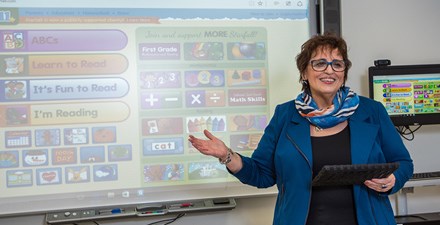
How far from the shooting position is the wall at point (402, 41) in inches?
83.7

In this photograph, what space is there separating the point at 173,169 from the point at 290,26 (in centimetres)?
97

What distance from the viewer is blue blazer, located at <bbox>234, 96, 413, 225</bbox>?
1.25m

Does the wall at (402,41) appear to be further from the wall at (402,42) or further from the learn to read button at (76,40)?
the learn to read button at (76,40)

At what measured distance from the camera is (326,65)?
→ 131 centimetres

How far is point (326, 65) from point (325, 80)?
0.06 meters

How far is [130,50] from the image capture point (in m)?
1.79

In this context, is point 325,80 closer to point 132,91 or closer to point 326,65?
point 326,65

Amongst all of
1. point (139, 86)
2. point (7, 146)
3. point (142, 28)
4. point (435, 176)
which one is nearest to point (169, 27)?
point (142, 28)

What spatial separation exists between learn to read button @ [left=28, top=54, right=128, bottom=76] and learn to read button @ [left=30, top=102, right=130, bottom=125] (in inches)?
6.2

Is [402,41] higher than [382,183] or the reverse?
higher

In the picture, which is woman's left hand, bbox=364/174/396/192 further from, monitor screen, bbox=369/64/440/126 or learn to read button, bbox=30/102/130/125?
learn to read button, bbox=30/102/130/125

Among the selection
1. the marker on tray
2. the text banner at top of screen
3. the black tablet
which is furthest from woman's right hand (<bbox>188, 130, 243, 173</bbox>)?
the text banner at top of screen

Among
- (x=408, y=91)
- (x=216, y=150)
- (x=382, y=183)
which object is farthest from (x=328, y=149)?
(x=408, y=91)

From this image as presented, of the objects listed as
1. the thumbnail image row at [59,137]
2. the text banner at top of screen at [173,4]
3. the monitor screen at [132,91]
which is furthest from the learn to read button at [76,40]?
the thumbnail image row at [59,137]
